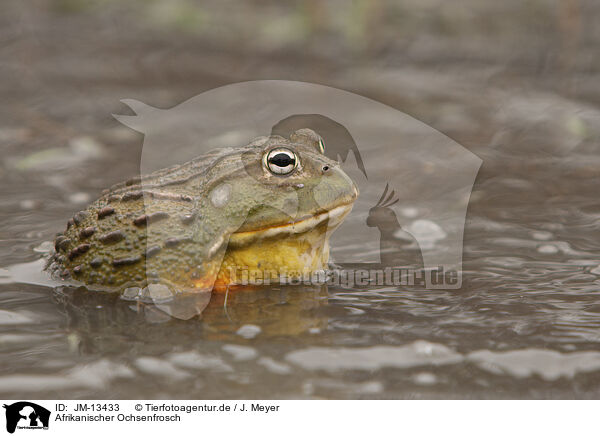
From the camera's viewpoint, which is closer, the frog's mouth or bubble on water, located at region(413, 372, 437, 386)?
bubble on water, located at region(413, 372, 437, 386)

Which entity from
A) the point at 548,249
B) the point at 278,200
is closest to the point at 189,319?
A: the point at 278,200

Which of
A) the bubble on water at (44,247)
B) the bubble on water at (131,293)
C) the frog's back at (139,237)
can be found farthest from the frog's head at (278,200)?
the bubble on water at (44,247)

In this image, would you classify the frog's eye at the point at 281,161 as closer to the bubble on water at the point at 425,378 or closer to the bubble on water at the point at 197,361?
the bubble on water at the point at 197,361

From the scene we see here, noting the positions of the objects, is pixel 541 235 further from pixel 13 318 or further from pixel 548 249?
pixel 13 318

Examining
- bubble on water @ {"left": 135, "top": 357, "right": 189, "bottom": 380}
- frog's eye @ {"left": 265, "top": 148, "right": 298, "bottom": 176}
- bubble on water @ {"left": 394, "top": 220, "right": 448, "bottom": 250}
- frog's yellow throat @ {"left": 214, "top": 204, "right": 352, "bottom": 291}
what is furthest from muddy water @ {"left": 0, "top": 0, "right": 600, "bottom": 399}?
frog's eye @ {"left": 265, "top": 148, "right": 298, "bottom": 176}
